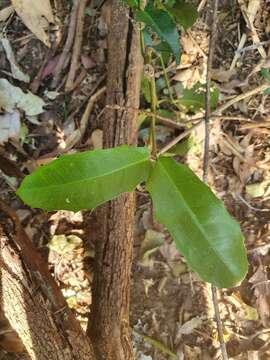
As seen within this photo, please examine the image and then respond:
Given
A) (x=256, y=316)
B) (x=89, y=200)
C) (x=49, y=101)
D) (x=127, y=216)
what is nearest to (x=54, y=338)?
(x=127, y=216)

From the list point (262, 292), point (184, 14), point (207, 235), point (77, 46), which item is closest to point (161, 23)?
point (184, 14)

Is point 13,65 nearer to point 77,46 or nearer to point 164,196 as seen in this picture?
point 77,46

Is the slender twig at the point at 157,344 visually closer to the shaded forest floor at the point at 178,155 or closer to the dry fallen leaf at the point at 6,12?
the shaded forest floor at the point at 178,155

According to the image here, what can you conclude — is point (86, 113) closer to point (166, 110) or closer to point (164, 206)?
point (166, 110)

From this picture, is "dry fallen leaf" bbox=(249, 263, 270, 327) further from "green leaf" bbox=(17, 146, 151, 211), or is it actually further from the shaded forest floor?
"green leaf" bbox=(17, 146, 151, 211)

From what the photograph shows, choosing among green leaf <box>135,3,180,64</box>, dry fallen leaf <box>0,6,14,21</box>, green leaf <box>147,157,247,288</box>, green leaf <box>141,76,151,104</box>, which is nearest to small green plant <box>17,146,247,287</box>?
green leaf <box>147,157,247,288</box>

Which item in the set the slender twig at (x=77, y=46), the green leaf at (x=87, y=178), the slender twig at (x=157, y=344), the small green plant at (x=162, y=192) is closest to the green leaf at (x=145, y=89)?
the slender twig at (x=77, y=46)
